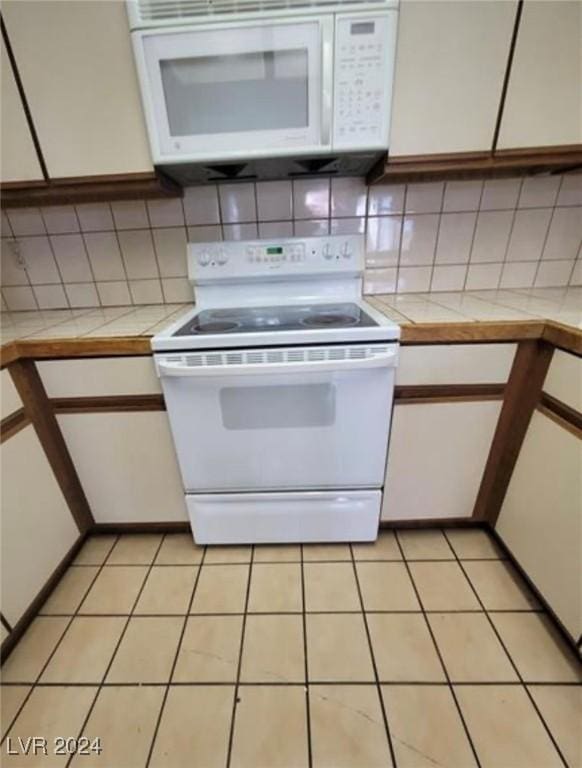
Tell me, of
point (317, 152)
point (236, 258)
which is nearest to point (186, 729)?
point (236, 258)

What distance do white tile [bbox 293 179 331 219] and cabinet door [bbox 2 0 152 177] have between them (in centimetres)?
55

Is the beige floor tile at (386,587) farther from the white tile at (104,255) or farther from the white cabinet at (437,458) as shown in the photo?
the white tile at (104,255)

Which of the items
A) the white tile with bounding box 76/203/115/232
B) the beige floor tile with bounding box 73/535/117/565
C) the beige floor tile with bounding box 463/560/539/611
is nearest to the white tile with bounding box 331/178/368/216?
the white tile with bounding box 76/203/115/232

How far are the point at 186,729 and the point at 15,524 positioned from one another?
2.39ft

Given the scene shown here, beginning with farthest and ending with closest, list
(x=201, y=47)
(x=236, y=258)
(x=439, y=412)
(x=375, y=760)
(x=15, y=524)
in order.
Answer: (x=236, y=258) → (x=439, y=412) → (x=15, y=524) → (x=201, y=47) → (x=375, y=760)

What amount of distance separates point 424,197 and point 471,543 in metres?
1.36

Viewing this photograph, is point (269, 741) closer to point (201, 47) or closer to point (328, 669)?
point (328, 669)

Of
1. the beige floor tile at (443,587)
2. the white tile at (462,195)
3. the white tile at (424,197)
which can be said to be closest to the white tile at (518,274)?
the white tile at (462,195)

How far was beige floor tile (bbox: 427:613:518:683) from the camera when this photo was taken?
3.05ft

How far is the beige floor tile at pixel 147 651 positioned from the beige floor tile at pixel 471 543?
1027mm

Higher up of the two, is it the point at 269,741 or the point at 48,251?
the point at 48,251

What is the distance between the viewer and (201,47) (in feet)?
2.94

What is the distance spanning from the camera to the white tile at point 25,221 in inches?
53.6

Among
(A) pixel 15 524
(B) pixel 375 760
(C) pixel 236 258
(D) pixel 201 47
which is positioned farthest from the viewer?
(C) pixel 236 258
